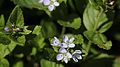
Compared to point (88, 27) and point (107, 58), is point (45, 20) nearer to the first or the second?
point (88, 27)

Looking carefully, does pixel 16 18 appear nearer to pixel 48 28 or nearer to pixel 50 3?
pixel 50 3

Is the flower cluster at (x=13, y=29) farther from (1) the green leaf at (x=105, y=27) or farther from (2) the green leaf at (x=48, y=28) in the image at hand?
(1) the green leaf at (x=105, y=27)

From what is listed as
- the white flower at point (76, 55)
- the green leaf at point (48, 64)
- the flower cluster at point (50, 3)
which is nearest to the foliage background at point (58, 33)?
the green leaf at point (48, 64)

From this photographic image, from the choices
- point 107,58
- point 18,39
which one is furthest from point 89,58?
point 18,39

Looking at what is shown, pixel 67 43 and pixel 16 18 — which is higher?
pixel 16 18

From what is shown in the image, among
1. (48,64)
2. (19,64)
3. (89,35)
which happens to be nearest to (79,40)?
(89,35)
